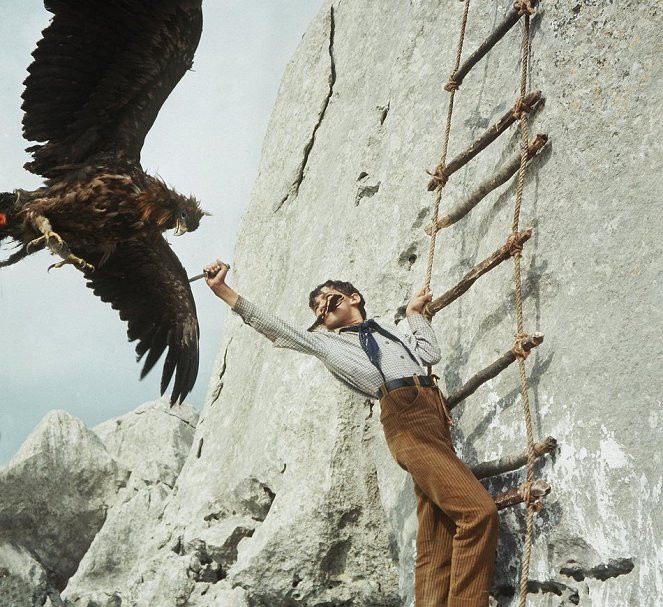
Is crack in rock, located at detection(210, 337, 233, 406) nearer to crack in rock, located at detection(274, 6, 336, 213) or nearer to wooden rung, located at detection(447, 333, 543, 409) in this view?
crack in rock, located at detection(274, 6, 336, 213)

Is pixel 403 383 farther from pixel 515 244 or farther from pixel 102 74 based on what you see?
pixel 102 74

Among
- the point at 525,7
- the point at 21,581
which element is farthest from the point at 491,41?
the point at 21,581

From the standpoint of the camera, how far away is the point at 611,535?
3877mm

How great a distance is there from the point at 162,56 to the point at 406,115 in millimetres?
2113

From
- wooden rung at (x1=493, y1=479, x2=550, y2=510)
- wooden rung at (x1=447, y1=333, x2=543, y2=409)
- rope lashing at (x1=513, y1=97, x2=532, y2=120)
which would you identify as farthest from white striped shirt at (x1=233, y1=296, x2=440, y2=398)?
rope lashing at (x1=513, y1=97, x2=532, y2=120)

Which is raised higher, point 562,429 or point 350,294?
point 350,294

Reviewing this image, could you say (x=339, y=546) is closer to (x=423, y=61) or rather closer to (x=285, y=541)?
(x=285, y=541)

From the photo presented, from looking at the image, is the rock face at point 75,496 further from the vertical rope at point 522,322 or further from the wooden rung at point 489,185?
the vertical rope at point 522,322

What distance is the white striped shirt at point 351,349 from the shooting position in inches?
177

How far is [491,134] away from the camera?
5.45 m

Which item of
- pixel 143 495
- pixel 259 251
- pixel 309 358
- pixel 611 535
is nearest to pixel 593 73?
pixel 611 535

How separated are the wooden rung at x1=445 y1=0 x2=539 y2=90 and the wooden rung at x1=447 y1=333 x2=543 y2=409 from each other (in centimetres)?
222

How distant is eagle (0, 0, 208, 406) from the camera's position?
6.80 m

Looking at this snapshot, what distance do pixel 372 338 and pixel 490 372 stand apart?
0.66 metres
